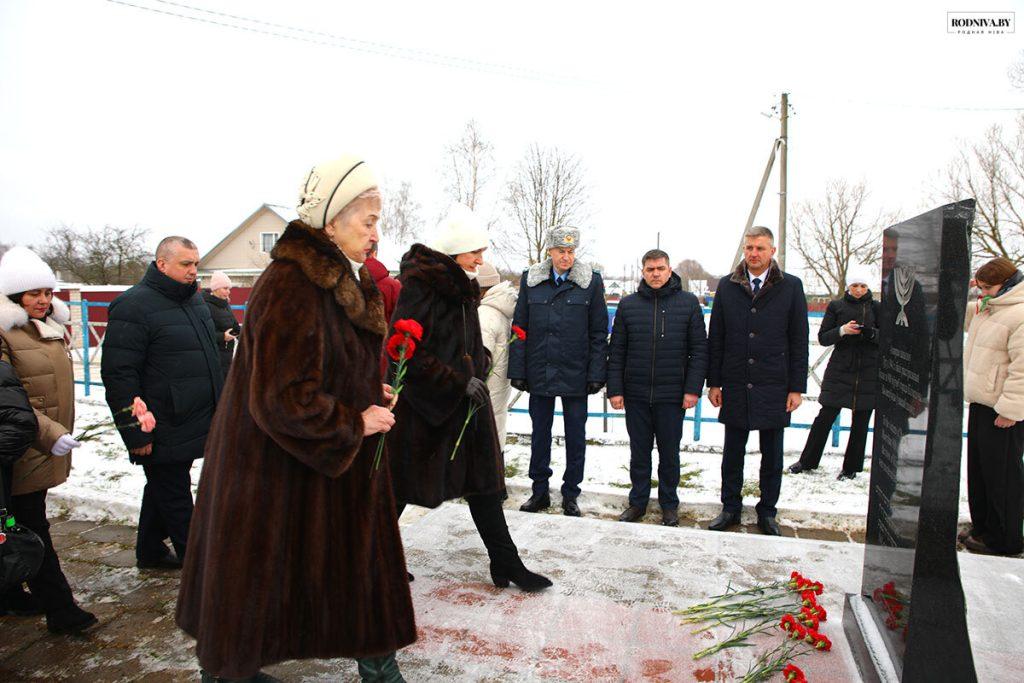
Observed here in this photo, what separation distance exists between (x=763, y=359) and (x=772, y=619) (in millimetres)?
2032

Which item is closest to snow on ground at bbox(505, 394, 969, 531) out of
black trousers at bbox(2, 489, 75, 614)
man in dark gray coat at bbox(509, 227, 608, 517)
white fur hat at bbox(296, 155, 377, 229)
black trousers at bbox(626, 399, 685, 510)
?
black trousers at bbox(626, 399, 685, 510)

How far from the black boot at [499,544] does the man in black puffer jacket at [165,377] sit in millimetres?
1594

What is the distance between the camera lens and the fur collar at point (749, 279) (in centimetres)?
468

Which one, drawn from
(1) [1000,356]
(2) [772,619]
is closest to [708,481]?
(1) [1000,356]

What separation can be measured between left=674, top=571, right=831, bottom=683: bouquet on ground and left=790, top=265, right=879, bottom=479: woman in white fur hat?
2995mm

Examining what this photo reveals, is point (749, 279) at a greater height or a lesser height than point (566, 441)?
greater

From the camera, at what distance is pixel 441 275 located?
10.7ft

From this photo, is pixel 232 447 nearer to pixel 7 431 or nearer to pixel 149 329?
pixel 7 431

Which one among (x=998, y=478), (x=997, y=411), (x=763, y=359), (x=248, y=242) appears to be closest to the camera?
(x=997, y=411)

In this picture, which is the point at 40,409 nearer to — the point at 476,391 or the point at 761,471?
the point at 476,391

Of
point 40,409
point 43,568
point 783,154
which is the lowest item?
point 43,568

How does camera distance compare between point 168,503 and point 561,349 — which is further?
point 561,349

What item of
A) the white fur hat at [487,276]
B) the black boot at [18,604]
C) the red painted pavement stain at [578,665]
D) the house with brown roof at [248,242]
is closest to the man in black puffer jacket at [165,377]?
the black boot at [18,604]

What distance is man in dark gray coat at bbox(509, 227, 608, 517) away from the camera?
4980mm
